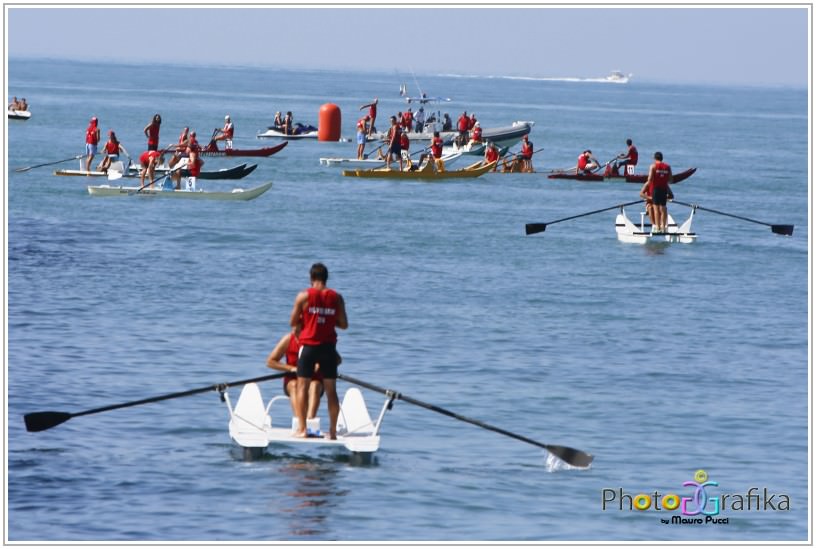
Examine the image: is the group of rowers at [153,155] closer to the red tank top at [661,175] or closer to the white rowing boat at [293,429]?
the red tank top at [661,175]

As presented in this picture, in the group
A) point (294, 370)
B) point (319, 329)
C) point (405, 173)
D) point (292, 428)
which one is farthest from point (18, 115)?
point (319, 329)

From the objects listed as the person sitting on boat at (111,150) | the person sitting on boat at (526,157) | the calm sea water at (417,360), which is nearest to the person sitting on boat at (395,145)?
the calm sea water at (417,360)

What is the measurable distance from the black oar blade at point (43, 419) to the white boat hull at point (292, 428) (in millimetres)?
1787

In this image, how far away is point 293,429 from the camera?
52.1 feet

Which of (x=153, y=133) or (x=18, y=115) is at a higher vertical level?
(x=18, y=115)

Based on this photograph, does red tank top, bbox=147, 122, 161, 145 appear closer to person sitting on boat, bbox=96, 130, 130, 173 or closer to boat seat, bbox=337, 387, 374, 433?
person sitting on boat, bbox=96, 130, 130, 173

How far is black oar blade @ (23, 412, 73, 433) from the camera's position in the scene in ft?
53.3

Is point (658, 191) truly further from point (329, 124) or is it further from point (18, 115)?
point (18, 115)

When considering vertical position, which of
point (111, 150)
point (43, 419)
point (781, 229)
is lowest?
point (43, 419)

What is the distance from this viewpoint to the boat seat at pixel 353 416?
1633 cm

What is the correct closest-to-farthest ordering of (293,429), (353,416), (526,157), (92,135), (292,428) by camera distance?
(293,429) → (292,428) → (353,416) → (92,135) → (526,157)

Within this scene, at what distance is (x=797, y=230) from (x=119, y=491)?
29.8m

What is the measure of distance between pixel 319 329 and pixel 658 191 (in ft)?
64.0

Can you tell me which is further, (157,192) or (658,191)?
(157,192)
